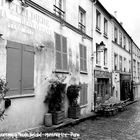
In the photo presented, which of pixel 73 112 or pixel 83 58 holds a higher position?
pixel 83 58

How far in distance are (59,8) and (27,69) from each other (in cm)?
418

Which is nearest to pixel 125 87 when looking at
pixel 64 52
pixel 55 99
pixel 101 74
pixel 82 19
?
pixel 101 74

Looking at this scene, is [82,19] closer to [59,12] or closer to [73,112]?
[59,12]

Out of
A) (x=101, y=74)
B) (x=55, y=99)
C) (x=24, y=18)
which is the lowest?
(x=55, y=99)

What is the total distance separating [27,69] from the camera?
7664 millimetres

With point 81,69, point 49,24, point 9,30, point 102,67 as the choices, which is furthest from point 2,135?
point 102,67

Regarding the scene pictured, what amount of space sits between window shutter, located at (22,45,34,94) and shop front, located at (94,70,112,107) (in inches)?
292

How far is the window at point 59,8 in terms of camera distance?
10.1m

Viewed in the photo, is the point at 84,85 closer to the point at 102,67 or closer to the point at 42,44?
the point at 102,67

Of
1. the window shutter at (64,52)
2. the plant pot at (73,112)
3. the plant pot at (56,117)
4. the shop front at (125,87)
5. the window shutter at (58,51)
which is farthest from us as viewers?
the shop front at (125,87)

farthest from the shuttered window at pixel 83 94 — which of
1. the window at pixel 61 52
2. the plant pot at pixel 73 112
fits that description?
the window at pixel 61 52

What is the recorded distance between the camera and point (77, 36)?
12219 mm

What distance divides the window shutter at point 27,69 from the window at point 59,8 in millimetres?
3124

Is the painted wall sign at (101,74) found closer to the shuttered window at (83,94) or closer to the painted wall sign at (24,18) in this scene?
the shuttered window at (83,94)
